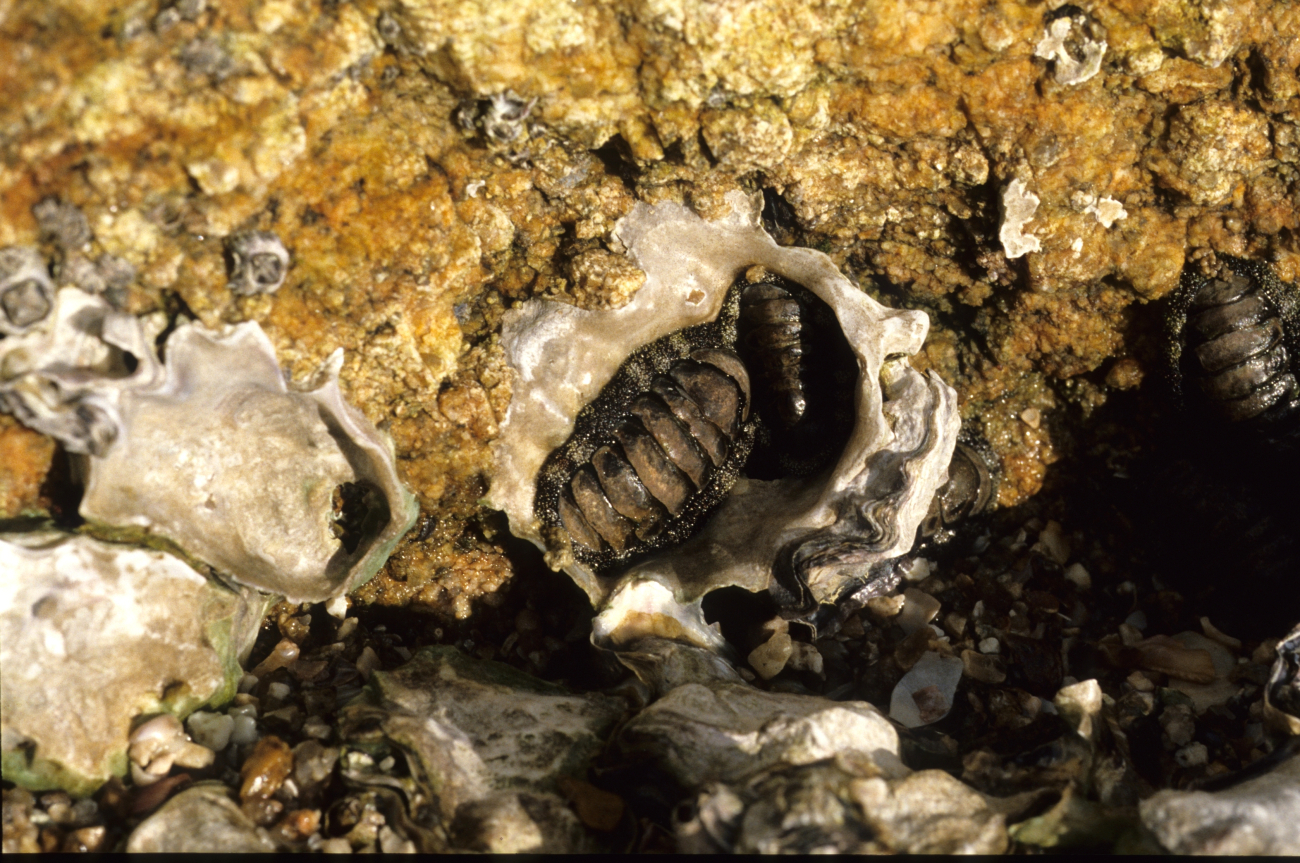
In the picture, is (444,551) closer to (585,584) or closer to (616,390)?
(585,584)

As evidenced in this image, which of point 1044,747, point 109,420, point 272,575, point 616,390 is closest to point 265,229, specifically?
point 109,420

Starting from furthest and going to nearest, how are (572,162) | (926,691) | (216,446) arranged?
(926,691), (572,162), (216,446)

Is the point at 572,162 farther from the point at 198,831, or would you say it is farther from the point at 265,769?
the point at 198,831

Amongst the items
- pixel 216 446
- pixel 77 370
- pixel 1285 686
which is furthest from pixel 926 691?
pixel 77 370

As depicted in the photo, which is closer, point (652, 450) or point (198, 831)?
point (198, 831)

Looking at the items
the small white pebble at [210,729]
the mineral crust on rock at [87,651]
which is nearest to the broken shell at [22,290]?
the mineral crust on rock at [87,651]

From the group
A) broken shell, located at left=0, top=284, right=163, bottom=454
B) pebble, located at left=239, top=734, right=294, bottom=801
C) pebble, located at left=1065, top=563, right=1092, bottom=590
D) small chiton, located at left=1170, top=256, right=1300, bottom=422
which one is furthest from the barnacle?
broken shell, located at left=0, top=284, right=163, bottom=454
